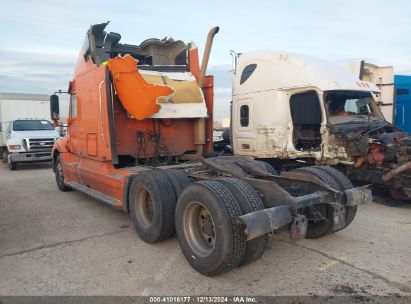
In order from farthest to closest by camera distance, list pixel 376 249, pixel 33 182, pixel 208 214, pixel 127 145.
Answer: pixel 33 182 → pixel 127 145 → pixel 376 249 → pixel 208 214

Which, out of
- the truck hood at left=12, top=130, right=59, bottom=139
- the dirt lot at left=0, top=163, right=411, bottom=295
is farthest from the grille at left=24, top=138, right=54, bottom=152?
the dirt lot at left=0, top=163, right=411, bottom=295

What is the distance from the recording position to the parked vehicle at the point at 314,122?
6879 mm

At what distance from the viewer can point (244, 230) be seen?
363cm

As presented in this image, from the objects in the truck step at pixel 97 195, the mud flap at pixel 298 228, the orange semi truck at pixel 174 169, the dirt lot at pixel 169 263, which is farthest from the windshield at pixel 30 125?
the mud flap at pixel 298 228

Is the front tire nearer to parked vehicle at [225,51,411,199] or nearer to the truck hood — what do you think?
parked vehicle at [225,51,411,199]

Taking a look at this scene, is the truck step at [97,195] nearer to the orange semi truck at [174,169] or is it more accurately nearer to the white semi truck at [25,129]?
the orange semi truck at [174,169]

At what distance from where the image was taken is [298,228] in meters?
3.81

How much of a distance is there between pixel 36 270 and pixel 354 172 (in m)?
5.87

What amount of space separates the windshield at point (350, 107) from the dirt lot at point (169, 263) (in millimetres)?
2059

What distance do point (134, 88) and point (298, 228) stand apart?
11.5 feet

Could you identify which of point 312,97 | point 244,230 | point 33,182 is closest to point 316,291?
point 244,230

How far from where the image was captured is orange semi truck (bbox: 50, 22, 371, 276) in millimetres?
3793

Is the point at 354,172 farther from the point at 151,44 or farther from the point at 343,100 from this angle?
the point at 151,44

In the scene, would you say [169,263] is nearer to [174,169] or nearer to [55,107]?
[174,169]
